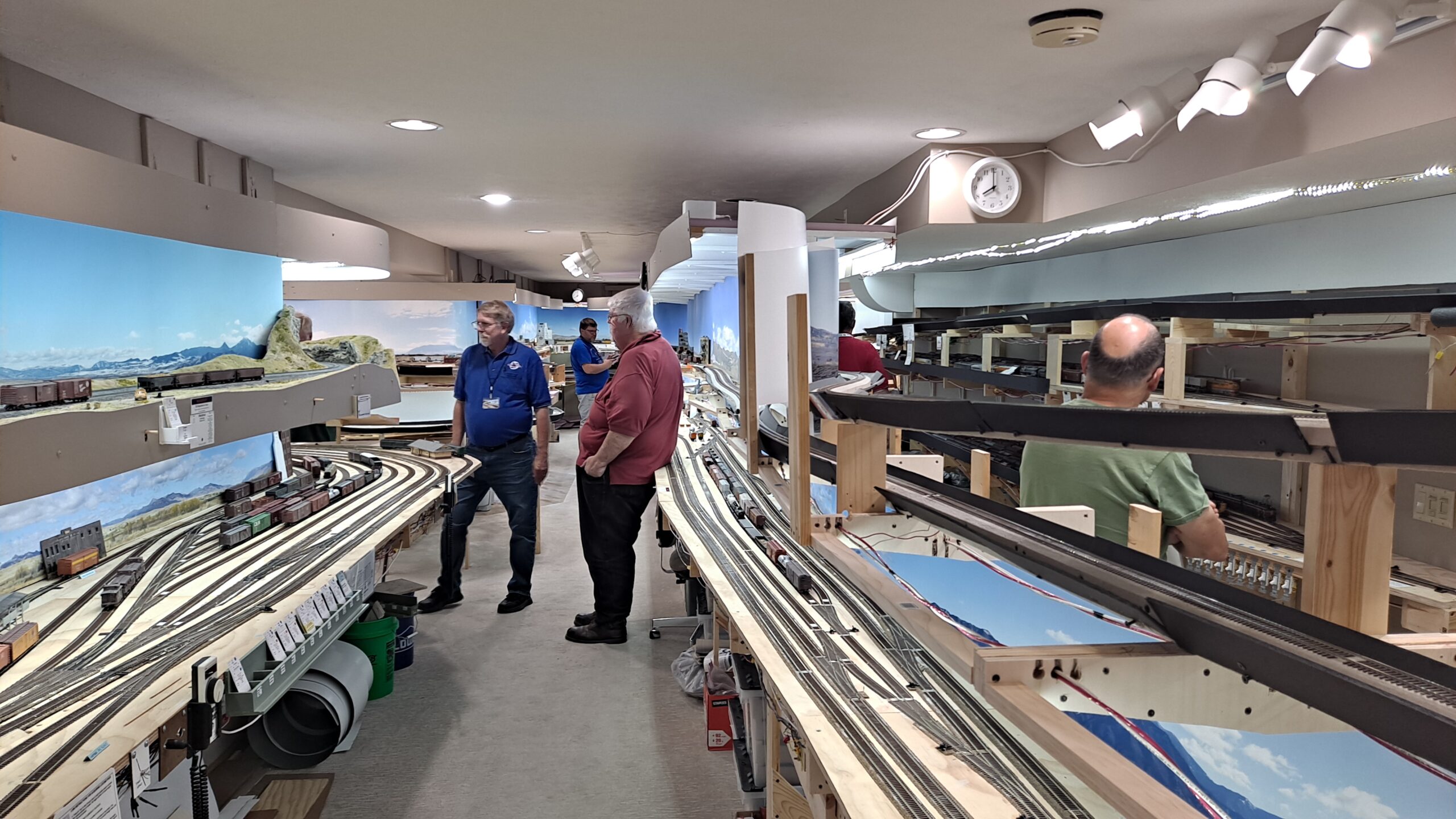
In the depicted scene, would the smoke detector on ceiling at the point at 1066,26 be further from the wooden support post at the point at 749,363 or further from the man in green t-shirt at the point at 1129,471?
the wooden support post at the point at 749,363

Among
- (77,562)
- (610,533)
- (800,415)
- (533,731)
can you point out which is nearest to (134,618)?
(77,562)

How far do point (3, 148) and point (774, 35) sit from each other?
85.6 inches

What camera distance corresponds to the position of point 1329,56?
234 centimetres

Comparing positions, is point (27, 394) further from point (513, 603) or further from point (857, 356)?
point (857, 356)

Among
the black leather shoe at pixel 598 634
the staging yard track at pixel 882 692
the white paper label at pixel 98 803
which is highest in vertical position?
the staging yard track at pixel 882 692

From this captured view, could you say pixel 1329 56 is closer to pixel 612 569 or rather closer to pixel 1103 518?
pixel 1103 518

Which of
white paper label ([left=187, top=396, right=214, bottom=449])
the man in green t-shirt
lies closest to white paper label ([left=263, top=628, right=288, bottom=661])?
white paper label ([left=187, top=396, right=214, bottom=449])

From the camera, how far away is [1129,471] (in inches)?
95.9

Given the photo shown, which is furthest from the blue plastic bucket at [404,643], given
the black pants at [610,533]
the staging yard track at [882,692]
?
the staging yard track at [882,692]

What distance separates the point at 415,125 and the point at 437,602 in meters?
2.84

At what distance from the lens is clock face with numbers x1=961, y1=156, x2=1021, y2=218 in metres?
4.43

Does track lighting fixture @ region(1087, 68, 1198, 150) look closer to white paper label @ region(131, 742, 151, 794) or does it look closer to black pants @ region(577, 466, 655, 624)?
black pants @ region(577, 466, 655, 624)

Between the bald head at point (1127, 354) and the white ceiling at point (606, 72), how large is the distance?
99cm

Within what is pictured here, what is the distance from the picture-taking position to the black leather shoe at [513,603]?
5.16 metres
